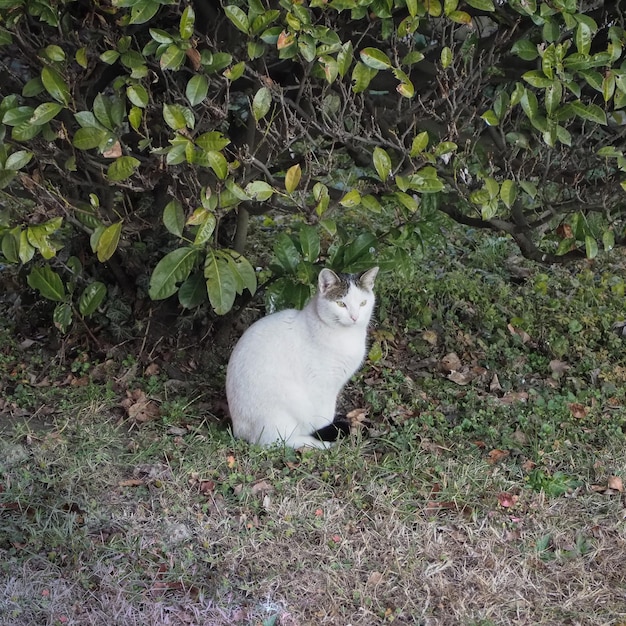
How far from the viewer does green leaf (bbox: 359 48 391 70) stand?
3031 mm

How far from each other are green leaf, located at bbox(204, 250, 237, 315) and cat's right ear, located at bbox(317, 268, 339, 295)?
416 mm

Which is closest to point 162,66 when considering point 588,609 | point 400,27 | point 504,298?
point 400,27

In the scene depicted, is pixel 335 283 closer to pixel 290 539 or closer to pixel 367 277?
pixel 367 277

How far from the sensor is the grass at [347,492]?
2865mm

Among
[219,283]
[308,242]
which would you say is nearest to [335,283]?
[308,242]

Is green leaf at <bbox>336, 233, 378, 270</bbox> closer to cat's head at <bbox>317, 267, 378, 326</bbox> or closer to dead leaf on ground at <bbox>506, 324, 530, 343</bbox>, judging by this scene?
cat's head at <bbox>317, 267, 378, 326</bbox>

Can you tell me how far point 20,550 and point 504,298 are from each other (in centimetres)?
326

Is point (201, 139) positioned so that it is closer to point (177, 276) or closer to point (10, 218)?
point (177, 276)

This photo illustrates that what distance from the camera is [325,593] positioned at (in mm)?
2883

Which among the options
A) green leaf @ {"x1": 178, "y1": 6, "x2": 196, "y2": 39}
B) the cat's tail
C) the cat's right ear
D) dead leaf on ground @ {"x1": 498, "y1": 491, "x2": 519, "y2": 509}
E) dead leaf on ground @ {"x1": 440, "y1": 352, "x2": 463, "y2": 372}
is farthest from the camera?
dead leaf on ground @ {"x1": 440, "y1": 352, "x2": 463, "y2": 372}

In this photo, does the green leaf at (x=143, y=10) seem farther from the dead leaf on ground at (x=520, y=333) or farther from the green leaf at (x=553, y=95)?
the dead leaf on ground at (x=520, y=333)

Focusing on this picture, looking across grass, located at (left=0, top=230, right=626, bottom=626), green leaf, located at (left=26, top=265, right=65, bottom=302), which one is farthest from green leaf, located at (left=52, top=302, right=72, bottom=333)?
grass, located at (left=0, top=230, right=626, bottom=626)

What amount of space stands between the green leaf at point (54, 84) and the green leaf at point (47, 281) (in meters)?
1.11

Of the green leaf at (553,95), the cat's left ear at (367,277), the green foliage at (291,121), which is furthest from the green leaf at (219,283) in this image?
the green leaf at (553,95)
